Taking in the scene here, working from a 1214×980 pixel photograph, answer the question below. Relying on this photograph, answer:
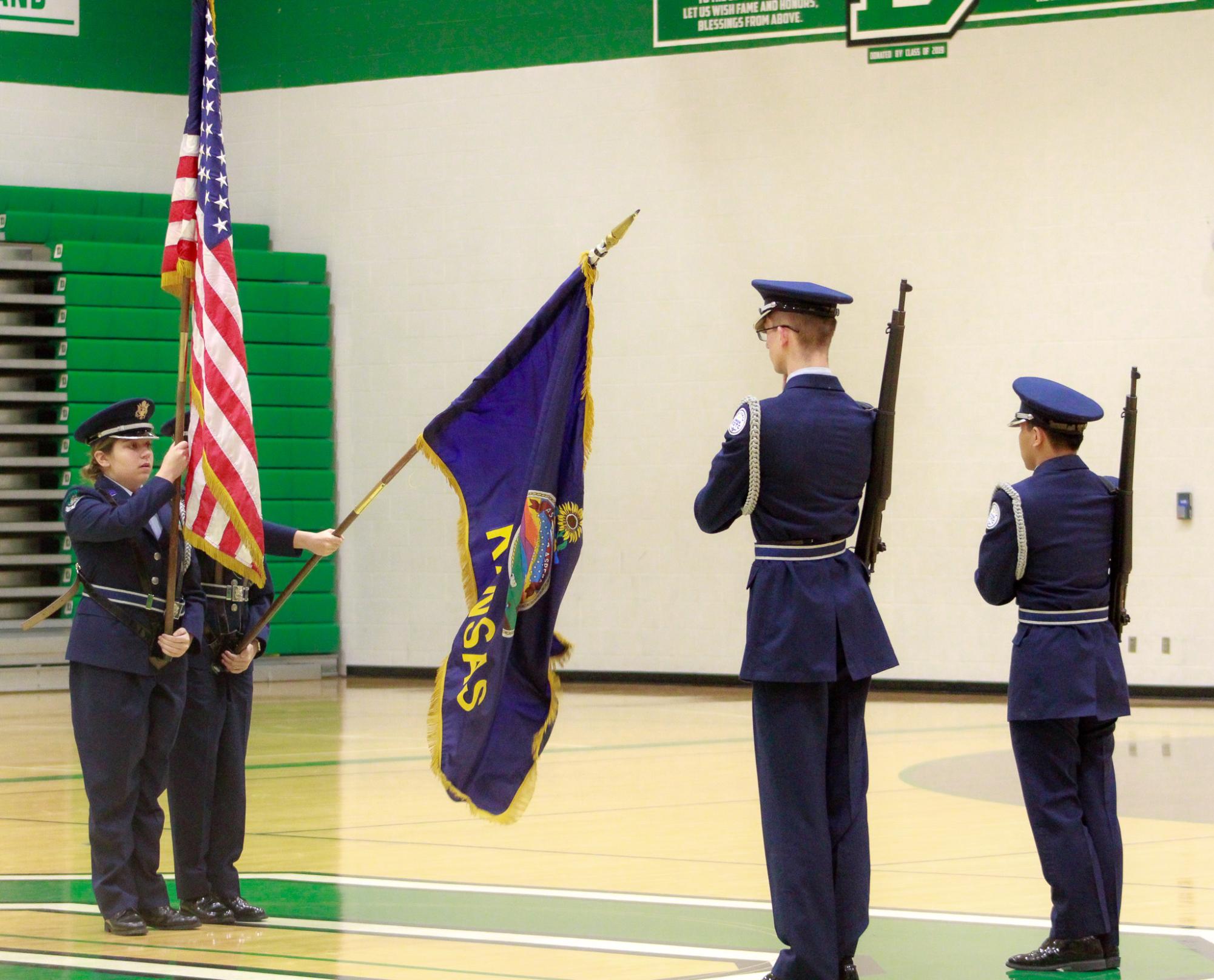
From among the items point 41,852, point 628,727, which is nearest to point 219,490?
point 41,852

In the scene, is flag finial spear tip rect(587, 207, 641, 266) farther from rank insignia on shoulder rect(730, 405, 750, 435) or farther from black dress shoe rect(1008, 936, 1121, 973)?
black dress shoe rect(1008, 936, 1121, 973)

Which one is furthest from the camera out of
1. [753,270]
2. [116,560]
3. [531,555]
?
[753,270]

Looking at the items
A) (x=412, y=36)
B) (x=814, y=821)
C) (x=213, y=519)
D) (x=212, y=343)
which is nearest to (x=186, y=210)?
(x=212, y=343)

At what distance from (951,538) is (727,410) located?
6.49 feet

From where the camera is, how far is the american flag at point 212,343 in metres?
5.30

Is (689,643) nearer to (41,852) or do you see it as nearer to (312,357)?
(312,357)

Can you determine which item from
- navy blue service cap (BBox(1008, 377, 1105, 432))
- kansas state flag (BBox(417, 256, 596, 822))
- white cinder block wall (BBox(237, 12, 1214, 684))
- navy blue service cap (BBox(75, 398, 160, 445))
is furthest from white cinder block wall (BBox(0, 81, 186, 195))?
navy blue service cap (BBox(1008, 377, 1105, 432))

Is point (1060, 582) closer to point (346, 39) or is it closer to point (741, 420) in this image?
point (741, 420)

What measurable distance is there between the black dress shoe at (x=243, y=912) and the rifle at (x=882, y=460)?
230cm

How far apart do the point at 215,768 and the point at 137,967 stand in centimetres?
90

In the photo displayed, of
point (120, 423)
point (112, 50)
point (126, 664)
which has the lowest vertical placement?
point (126, 664)

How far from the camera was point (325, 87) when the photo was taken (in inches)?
555

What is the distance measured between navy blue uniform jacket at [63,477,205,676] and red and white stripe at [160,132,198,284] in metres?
0.80

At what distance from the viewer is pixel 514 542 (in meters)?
4.86
